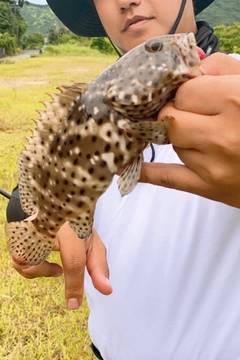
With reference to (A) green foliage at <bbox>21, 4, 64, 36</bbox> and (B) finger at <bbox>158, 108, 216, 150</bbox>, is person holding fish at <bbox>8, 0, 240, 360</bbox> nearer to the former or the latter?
(B) finger at <bbox>158, 108, 216, 150</bbox>

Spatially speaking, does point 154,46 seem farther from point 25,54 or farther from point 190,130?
point 25,54

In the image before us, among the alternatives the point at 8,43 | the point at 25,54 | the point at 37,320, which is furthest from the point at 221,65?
the point at 25,54

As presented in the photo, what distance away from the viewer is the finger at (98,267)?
769 millimetres

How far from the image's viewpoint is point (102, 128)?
2.22 feet

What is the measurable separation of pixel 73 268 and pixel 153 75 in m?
0.38

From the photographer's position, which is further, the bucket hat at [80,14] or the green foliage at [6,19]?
the green foliage at [6,19]

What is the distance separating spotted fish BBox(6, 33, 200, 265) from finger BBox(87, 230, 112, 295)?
0.09m

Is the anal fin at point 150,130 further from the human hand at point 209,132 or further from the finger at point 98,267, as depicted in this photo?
the finger at point 98,267

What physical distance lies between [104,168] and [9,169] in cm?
276

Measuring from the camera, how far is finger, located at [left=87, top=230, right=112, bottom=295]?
2.52 feet

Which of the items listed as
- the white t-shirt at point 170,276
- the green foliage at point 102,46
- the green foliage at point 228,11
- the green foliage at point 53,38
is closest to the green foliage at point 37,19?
the green foliage at point 53,38

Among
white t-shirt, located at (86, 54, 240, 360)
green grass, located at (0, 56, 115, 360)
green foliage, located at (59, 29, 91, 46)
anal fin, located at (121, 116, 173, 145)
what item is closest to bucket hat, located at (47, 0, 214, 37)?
green grass, located at (0, 56, 115, 360)

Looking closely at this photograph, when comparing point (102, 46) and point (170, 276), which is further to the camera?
point (102, 46)

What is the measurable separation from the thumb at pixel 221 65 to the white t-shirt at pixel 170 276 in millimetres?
335
